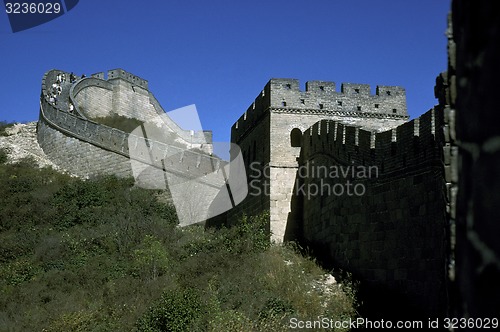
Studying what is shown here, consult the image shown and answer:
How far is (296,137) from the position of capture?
16375mm

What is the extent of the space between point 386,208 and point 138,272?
23.3 feet

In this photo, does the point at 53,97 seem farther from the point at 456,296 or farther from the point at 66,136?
the point at 456,296

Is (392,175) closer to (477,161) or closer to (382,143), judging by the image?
Result: (382,143)

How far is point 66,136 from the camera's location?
93.6 feet

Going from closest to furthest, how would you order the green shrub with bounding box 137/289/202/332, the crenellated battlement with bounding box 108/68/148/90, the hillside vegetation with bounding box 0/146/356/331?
the green shrub with bounding box 137/289/202/332
the hillside vegetation with bounding box 0/146/356/331
the crenellated battlement with bounding box 108/68/148/90

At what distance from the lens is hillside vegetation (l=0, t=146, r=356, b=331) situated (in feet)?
34.5

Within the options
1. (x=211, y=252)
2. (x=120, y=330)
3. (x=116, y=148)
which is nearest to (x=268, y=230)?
(x=211, y=252)

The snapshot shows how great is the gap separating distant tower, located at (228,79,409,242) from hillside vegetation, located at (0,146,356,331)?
933mm

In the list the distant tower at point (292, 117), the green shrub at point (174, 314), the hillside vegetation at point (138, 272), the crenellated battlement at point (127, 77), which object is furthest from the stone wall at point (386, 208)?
the crenellated battlement at point (127, 77)

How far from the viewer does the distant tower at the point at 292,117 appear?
15.8 m

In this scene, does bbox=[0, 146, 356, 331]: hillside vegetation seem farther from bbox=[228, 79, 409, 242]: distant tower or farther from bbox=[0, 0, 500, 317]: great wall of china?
bbox=[0, 0, 500, 317]: great wall of china

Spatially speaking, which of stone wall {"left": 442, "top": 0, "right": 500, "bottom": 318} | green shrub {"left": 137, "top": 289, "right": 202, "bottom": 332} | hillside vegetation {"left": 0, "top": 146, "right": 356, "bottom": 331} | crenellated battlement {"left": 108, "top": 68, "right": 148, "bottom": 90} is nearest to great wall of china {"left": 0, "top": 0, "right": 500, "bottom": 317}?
stone wall {"left": 442, "top": 0, "right": 500, "bottom": 318}

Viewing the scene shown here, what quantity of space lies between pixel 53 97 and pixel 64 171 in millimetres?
7866

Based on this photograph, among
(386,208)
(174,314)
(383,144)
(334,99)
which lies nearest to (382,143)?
(383,144)
